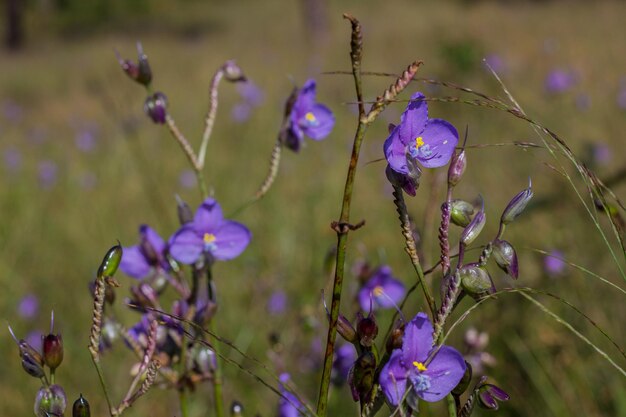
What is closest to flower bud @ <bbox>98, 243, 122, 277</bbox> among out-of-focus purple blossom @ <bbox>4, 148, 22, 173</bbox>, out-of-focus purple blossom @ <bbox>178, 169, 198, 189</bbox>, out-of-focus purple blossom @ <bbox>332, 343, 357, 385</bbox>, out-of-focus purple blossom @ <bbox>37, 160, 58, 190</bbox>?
out-of-focus purple blossom @ <bbox>332, 343, 357, 385</bbox>

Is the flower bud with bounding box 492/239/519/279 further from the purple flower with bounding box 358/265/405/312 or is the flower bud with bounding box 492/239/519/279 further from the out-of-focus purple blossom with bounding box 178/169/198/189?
the out-of-focus purple blossom with bounding box 178/169/198/189

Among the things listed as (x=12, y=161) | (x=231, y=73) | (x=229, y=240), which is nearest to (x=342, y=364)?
(x=229, y=240)

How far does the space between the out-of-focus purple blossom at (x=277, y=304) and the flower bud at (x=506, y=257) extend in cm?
181

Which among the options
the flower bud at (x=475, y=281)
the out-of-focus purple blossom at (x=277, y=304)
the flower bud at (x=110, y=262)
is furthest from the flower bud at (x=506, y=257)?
the out-of-focus purple blossom at (x=277, y=304)

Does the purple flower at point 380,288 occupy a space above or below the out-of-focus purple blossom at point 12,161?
above

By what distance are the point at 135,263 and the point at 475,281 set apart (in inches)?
24.1

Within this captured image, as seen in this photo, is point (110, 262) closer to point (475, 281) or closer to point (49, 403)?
point (49, 403)

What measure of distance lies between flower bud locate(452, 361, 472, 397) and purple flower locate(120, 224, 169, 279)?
0.54m

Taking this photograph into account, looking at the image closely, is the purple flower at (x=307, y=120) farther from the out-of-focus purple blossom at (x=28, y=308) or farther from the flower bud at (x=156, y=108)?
the out-of-focus purple blossom at (x=28, y=308)

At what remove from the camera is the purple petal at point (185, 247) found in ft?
3.44

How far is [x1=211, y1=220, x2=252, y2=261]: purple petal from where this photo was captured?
3.54 feet

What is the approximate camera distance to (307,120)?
1.18 metres

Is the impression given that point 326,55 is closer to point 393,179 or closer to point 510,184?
point 510,184

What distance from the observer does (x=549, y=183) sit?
3.29 m
